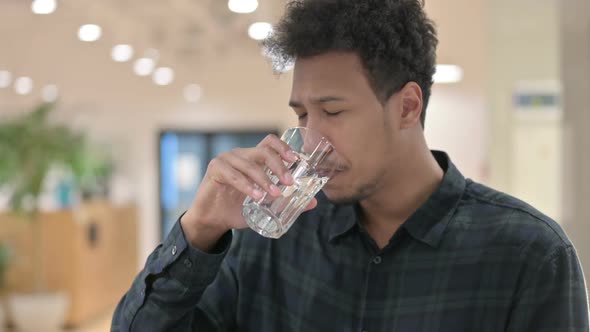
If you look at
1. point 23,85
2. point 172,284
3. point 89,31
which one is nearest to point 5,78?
point 23,85

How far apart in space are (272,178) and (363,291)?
0.88ft

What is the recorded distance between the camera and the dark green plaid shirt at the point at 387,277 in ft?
4.34

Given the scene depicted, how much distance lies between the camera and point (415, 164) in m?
1.52

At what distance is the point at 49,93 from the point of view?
11898 mm

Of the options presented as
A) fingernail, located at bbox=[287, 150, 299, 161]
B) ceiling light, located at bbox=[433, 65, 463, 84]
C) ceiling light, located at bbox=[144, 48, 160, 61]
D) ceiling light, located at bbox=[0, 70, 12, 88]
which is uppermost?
ceiling light, located at bbox=[144, 48, 160, 61]

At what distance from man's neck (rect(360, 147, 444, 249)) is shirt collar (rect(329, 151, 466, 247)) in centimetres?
3

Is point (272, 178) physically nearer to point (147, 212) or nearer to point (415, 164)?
point (415, 164)

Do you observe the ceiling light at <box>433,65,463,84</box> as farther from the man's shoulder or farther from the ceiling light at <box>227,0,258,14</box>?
the man's shoulder

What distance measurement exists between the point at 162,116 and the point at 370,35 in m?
11.7

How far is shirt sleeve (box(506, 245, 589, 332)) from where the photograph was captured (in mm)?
1278

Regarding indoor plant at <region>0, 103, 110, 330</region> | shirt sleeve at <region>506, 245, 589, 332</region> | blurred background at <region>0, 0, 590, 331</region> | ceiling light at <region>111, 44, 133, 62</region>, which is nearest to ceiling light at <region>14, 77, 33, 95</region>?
blurred background at <region>0, 0, 590, 331</region>

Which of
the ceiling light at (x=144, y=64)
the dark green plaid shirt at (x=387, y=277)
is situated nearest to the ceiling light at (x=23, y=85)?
the ceiling light at (x=144, y=64)

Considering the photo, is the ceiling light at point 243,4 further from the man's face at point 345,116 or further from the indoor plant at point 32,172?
the indoor plant at point 32,172

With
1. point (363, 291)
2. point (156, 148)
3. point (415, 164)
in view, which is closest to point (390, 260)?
point (363, 291)
